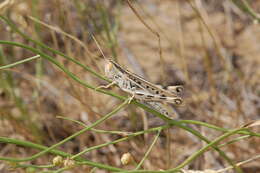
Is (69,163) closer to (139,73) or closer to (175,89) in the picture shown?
(175,89)

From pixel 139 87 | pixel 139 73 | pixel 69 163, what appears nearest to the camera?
pixel 69 163

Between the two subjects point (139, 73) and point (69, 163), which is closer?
point (69, 163)

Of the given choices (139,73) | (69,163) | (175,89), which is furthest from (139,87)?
(139,73)

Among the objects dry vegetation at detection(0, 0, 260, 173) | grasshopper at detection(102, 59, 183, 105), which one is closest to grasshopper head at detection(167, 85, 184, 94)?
grasshopper at detection(102, 59, 183, 105)

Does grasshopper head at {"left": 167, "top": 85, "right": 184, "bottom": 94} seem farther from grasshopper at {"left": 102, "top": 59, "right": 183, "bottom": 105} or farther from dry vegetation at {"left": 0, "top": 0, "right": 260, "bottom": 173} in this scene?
dry vegetation at {"left": 0, "top": 0, "right": 260, "bottom": 173}

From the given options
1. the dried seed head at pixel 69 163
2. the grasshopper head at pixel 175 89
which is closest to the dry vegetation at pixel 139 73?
the grasshopper head at pixel 175 89

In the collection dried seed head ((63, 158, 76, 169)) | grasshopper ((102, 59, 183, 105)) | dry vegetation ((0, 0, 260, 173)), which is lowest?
dried seed head ((63, 158, 76, 169))

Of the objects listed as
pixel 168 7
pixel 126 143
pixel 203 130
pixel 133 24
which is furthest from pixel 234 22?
pixel 126 143

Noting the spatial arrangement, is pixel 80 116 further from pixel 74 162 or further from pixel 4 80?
pixel 74 162

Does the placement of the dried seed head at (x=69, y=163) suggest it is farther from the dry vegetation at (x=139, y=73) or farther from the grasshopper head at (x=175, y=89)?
the dry vegetation at (x=139, y=73)
